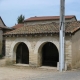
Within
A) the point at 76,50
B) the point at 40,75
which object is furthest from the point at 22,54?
the point at 40,75

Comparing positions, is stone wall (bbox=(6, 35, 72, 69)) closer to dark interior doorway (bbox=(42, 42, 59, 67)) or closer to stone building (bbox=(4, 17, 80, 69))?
stone building (bbox=(4, 17, 80, 69))

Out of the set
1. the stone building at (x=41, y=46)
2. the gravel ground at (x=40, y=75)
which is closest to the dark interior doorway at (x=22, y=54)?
the stone building at (x=41, y=46)

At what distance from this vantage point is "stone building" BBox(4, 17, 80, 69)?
16219mm

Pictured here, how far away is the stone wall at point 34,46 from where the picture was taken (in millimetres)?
16188

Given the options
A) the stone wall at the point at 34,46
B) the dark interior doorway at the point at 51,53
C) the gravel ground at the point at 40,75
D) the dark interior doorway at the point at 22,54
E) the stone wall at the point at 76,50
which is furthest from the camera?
the dark interior doorway at the point at 51,53

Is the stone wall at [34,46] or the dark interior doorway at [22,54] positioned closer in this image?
the stone wall at [34,46]

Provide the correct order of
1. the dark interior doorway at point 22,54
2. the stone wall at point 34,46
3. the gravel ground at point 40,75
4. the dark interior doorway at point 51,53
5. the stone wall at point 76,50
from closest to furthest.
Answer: the gravel ground at point 40,75
the stone wall at point 34,46
the stone wall at point 76,50
the dark interior doorway at point 22,54
the dark interior doorway at point 51,53

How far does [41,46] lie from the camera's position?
17.9m

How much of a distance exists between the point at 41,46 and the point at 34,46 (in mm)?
625

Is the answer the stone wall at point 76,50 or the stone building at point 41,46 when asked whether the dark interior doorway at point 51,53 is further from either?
the stone wall at point 76,50

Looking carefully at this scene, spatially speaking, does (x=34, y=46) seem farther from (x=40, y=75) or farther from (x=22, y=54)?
(x=40, y=75)

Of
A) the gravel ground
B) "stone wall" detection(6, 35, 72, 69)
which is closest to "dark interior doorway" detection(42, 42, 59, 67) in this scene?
"stone wall" detection(6, 35, 72, 69)

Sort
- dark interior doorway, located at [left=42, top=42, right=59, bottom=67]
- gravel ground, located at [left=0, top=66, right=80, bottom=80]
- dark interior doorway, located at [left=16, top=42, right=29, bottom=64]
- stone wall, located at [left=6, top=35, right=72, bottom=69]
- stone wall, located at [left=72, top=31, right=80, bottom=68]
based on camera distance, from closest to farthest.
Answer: gravel ground, located at [left=0, top=66, right=80, bottom=80] → stone wall, located at [left=6, top=35, right=72, bottom=69] → stone wall, located at [left=72, top=31, right=80, bottom=68] → dark interior doorway, located at [left=16, top=42, right=29, bottom=64] → dark interior doorway, located at [left=42, top=42, right=59, bottom=67]

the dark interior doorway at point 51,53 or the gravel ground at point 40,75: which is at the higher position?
the dark interior doorway at point 51,53
